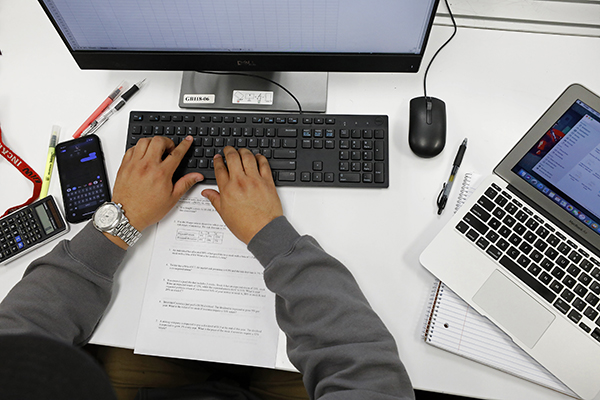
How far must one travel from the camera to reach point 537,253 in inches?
23.2

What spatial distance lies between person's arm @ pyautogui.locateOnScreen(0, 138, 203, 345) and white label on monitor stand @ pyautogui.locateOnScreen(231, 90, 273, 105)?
136mm

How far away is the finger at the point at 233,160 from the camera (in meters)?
0.65

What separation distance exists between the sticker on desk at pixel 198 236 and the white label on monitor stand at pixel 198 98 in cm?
25

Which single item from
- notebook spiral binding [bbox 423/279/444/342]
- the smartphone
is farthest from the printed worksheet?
notebook spiral binding [bbox 423/279/444/342]

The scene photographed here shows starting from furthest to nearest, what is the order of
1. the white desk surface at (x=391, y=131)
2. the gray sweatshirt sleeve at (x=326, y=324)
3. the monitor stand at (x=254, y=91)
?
the monitor stand at (x=254, y=91)
the white desk surface at (x=391, y=131)
the gray sweatshirt sleeve at (x=326, y=324)

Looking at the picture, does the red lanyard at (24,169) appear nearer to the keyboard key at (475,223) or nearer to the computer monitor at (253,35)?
the computer monitor at (253,35)

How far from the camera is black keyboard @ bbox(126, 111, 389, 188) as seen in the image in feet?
2.18

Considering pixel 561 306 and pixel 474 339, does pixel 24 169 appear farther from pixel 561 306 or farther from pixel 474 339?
pixel 561 306

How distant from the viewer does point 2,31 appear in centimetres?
80

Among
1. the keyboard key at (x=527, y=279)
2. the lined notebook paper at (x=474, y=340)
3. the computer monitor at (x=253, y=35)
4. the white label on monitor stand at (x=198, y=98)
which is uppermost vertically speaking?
the computer monitor at (x=253, y=35)

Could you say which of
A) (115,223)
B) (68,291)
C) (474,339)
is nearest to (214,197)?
(115,223)

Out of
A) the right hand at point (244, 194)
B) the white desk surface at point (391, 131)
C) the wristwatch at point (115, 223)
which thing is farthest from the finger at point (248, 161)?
the wristwatch at point (115, 223)

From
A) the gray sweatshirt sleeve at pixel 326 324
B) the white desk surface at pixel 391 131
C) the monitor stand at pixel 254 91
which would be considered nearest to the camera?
the gray sweatshirt sleeve at pixel 326 324

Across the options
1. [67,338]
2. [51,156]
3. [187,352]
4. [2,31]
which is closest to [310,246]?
[187,352]
